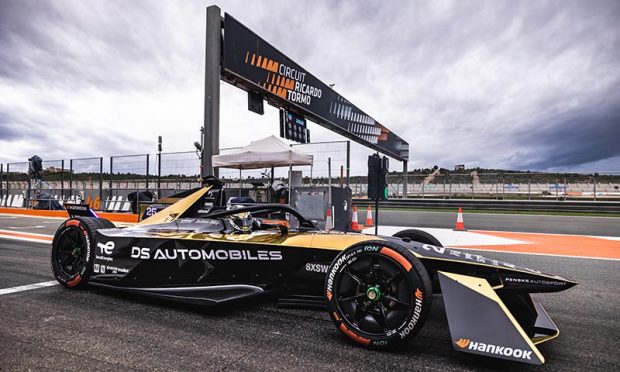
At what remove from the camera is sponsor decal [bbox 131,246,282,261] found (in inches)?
116

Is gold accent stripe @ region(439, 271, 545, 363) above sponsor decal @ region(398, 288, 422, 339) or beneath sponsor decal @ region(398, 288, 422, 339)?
above

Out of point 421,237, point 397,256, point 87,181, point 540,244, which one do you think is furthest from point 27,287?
point 87,181

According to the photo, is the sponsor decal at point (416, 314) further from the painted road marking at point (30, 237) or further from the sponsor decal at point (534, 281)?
the painted road marking at point (30, 237)

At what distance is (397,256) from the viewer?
Result: 2312 mm

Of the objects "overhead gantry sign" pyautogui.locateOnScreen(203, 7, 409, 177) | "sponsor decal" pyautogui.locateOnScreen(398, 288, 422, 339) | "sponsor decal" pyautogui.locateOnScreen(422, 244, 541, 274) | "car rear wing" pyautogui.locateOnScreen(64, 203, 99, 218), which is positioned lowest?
"sponsor decal" pyautogui.locateOnScreen(398, 288, 422, 339)

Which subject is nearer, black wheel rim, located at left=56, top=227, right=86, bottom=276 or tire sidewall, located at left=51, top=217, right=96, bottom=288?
tire sidewall, located at left=51, top=217, right=96, bottom=288

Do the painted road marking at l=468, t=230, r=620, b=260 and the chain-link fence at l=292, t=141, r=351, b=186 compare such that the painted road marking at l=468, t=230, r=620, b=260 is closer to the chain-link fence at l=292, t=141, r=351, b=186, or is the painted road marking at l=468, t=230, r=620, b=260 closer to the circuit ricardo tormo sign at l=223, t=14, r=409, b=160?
the chain-link fence at l=292, t=141, r=351, b=186

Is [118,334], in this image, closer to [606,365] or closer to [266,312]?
[266,312]

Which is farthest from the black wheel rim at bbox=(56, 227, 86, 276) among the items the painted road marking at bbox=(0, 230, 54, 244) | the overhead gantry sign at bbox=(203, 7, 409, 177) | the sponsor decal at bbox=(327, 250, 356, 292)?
the overhead gantry sign at bbox=(203, 7, 409, 177)

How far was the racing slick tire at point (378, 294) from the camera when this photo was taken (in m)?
2.22

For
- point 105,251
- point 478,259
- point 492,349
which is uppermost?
point 478,259

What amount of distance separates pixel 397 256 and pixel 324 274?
2.31ft

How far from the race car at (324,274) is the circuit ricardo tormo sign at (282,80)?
8.58 meters

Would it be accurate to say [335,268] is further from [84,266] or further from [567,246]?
[567,246]
